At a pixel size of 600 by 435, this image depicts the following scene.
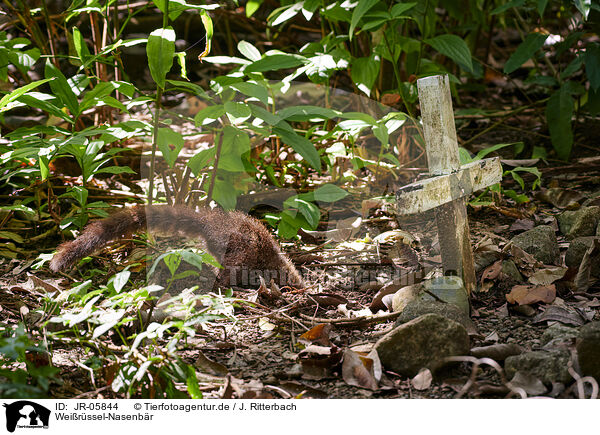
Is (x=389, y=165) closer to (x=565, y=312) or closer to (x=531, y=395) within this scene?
(x=565, y=312)

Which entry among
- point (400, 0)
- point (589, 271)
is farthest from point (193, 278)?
point (400, 0)

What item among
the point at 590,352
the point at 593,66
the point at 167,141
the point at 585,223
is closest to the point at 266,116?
the point at 167,141

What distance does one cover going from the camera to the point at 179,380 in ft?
5.11

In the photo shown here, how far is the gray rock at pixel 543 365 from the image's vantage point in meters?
1.66

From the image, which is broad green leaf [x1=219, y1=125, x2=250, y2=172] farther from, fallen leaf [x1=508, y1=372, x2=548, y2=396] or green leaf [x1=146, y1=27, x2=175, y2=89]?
fallen leaf [x1=508, y1=372, x2=548, y2=396]

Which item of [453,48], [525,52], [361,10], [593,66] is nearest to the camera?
[361,10]

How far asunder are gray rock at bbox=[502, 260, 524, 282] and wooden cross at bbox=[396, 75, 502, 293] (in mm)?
224

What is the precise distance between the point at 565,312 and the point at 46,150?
6.44 ft

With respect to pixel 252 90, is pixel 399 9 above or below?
above

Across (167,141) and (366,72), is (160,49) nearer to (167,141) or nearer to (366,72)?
(167,141)

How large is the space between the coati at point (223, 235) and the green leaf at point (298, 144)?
38 cm

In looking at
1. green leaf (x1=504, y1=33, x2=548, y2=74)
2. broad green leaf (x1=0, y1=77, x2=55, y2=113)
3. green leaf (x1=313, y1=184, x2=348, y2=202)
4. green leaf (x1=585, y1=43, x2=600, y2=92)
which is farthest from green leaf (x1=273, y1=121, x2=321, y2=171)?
green leaf (x1=585, y1=43, x2=600, y2=92)

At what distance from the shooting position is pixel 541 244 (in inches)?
98.8

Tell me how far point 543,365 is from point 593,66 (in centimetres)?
205
